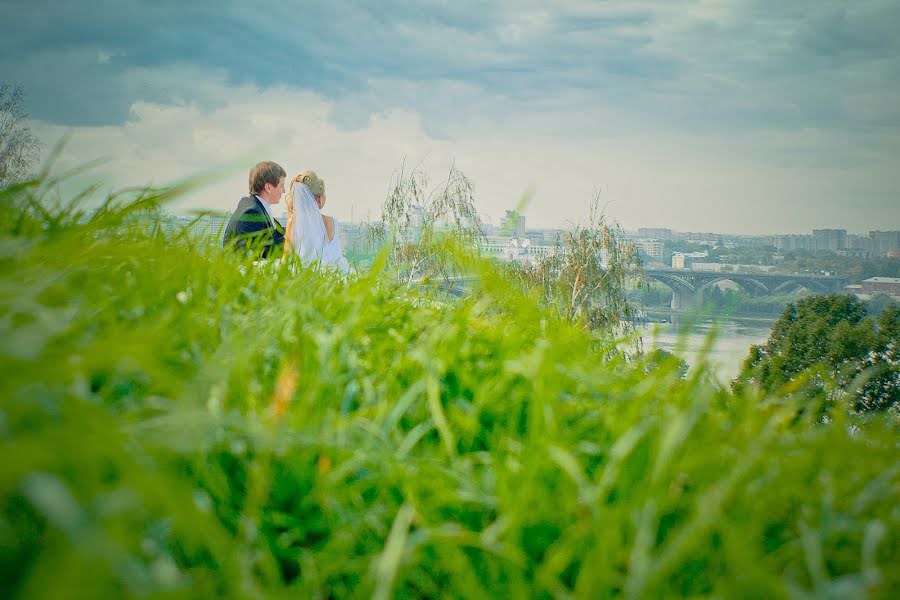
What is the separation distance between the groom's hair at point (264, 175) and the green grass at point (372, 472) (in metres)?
4.03

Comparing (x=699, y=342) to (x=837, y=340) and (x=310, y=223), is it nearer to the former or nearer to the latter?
(x=310, y=223)

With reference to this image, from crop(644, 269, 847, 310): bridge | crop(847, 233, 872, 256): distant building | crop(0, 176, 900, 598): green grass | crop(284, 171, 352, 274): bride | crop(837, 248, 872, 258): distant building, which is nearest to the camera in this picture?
crop(0, 176, 900, 598): green grass

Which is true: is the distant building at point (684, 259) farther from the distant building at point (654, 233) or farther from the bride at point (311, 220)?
the bride at point (311, 220)

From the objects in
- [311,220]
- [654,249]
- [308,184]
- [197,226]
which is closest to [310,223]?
[311,220]

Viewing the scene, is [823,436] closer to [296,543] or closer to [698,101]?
[296,543]

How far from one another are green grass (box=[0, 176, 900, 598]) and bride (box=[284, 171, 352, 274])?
4.18 m

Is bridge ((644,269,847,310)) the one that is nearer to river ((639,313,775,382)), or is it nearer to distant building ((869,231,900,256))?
distant building ((869,231,900,256))

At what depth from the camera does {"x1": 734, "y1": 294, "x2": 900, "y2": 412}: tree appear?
3189 centimetres

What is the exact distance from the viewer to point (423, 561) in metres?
0.69

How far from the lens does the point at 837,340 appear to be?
3256 cm

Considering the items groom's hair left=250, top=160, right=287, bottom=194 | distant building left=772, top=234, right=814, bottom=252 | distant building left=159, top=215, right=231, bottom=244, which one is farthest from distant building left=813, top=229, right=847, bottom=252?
distant building left=159, top=215, right=231, bottom=244

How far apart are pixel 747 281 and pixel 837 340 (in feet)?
72.2

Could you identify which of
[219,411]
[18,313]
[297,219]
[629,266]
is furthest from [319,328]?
[629,266]

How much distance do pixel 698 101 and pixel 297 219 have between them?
374 feet
